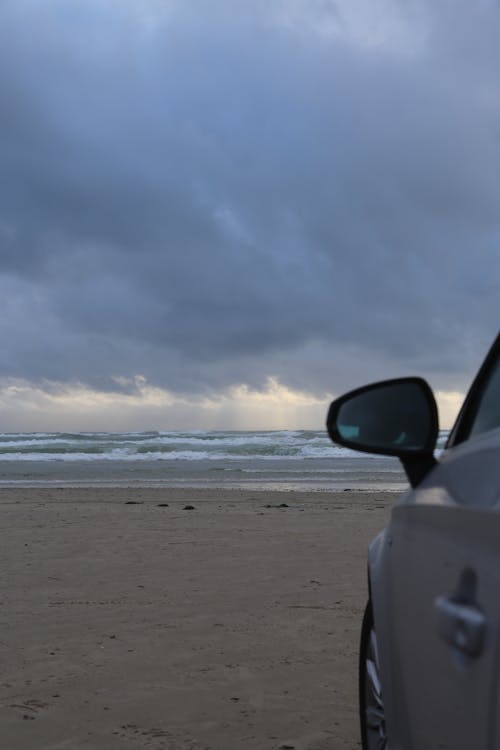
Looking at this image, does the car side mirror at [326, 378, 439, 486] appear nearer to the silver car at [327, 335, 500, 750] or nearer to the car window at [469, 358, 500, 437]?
the silver car at [327, 335, 500, 750]

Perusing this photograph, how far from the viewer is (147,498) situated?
1396cm

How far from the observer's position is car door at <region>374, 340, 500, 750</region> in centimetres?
122

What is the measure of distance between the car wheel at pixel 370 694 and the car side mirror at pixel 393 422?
726 mm

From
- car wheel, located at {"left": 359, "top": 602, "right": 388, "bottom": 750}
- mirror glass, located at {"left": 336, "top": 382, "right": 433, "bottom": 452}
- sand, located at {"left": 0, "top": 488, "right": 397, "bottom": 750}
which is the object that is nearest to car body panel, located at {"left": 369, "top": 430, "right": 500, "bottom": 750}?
mirror glass, located at {"left": 336, "top": 382, "right": 433, "bottom": 452}

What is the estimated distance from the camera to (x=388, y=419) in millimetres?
1856

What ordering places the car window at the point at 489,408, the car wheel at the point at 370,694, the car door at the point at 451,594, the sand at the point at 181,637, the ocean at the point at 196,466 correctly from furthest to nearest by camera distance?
the ocean at the point at 196,466 → the sand at the point at 181,637 → the car wheel at the point at 370,694 → the car window at the point at 489,408 → the car door at the point at 451,594

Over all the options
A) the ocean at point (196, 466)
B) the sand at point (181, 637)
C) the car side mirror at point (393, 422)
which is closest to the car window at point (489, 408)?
the car side mirror at point (393, 422)

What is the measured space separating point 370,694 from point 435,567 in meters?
1.13

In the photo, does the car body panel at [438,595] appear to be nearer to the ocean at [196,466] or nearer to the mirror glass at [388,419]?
the mirror glass at [388,419]

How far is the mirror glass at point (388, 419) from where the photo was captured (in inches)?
71.3

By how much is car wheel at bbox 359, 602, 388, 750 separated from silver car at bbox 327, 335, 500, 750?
16 mm

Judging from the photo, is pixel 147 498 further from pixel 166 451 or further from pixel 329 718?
pixel 166 451

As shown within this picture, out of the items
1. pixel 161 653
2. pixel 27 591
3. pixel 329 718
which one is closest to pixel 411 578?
pixel 329 718

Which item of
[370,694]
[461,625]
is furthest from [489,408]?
[370,694]
